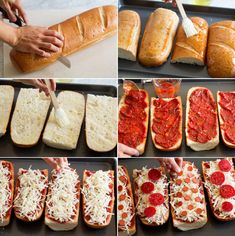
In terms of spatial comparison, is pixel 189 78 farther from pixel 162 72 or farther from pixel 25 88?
pixel 25 88

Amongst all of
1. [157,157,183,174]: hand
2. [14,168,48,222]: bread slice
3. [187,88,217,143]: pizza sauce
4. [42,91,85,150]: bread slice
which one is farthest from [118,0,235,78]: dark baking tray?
[14,168,48,222]: bread slice

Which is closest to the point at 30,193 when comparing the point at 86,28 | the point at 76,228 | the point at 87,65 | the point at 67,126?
the point at 76,228

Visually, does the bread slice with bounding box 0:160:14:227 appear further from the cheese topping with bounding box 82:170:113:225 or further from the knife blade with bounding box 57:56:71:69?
the knife blade with bounding box 57:56:71:69

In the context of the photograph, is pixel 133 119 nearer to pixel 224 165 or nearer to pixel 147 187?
pixel 147 187

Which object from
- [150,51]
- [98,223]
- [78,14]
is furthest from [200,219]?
[78,14]

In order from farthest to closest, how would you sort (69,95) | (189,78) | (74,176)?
(74,176) → (69,95) → (189,78)

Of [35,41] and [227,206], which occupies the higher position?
[35,41]
